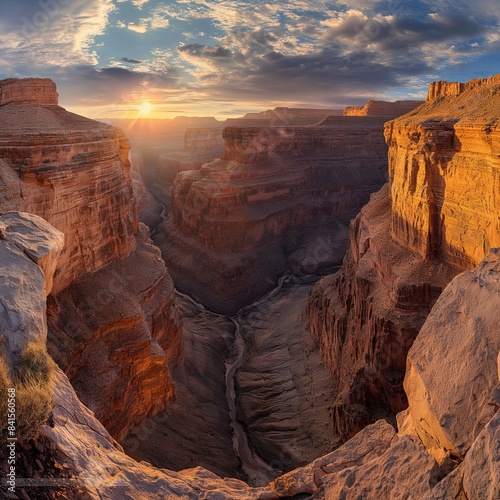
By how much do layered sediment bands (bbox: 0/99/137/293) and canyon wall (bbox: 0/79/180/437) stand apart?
42 millimetres

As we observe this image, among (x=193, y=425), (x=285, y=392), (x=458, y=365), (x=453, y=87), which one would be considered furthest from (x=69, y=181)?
(x=453, y=87)

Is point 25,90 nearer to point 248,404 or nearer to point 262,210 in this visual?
point 248,404

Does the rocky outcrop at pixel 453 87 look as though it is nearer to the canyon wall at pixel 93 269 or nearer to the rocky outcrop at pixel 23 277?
the canyon wall at pixel 93 269

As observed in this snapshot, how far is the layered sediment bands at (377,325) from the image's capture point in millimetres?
18219

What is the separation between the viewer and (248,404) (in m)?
26.2

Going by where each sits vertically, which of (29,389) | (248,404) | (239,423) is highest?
(29,389)

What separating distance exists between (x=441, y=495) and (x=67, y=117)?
25185 millimetres

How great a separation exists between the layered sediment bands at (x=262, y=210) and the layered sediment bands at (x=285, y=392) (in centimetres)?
772

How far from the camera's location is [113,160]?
2353cm

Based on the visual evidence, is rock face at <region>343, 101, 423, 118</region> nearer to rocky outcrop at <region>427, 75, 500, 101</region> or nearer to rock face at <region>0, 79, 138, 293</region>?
rocky outcrop at <region>427, 75, 500, 101</region>

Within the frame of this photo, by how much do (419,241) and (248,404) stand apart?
13906 mm

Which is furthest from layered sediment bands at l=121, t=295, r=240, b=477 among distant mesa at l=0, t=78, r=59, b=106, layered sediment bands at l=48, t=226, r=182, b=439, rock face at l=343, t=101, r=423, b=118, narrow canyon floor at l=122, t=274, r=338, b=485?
rock face at l=343, t=101, r=423, b=118

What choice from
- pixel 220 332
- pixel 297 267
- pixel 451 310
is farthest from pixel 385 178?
pixel 451 310

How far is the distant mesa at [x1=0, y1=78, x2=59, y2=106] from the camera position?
25891mm
